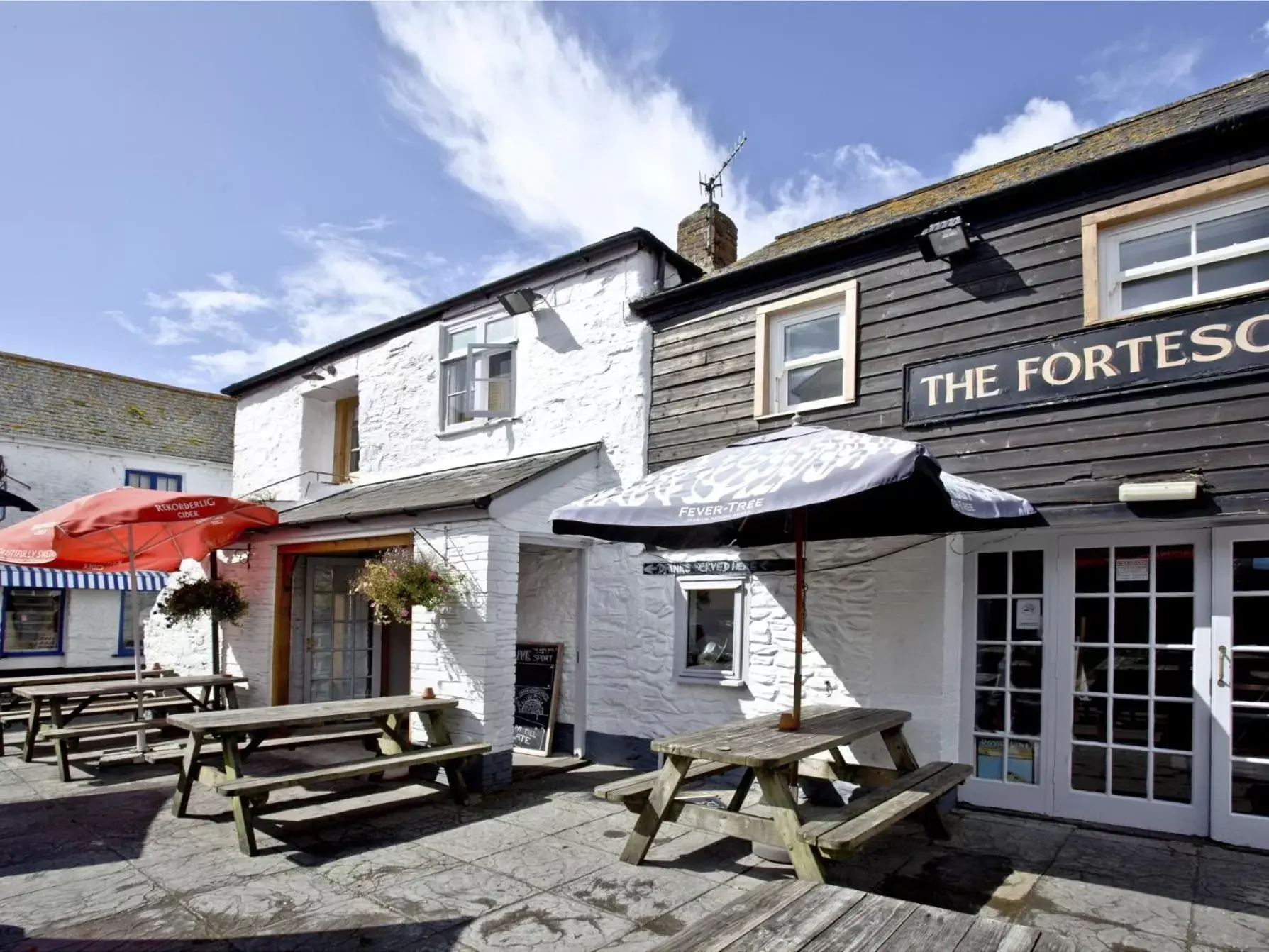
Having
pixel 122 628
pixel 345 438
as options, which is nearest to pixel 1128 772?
pixel 345 438

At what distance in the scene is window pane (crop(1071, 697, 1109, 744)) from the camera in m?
5.81

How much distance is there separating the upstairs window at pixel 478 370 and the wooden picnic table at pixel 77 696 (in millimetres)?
3824

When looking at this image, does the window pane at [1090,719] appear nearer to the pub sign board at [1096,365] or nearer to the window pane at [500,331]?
the pub sign board at [1096,365]

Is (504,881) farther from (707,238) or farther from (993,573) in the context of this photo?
(707,238)

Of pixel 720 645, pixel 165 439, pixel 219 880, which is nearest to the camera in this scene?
pixel 219 880

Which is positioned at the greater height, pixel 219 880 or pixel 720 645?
pixel 720 645

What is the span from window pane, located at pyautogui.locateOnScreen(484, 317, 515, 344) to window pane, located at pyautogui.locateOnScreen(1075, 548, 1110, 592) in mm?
6158

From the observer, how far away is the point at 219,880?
15.5ft

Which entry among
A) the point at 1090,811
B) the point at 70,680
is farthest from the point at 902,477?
the point at 70,680

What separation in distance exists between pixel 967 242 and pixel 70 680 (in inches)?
408

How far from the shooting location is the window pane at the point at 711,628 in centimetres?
746

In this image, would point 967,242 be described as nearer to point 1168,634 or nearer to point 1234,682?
point 1168,634

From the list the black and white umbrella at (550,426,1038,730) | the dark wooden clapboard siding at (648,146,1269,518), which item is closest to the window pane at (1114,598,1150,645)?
the dark wooden clapboard siding at (648,146,1269,518)

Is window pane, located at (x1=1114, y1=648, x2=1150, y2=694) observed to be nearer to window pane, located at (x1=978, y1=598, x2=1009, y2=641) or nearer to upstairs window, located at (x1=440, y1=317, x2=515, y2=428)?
window pane, located at (x1=978, y1=598, x2=1009, y2=641)
